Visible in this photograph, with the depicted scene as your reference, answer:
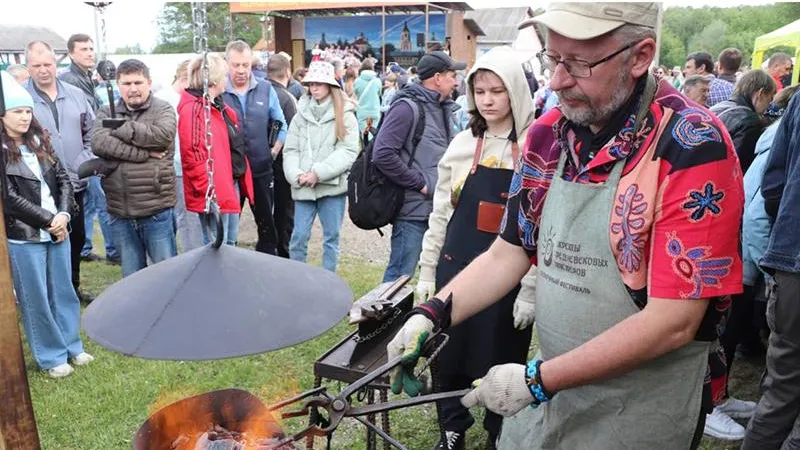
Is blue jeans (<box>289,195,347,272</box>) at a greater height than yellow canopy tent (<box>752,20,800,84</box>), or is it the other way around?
yellow canopy tent (<box>752,20,800,84</box>)

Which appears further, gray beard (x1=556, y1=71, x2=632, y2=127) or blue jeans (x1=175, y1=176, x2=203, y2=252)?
blue jeans (x1=175, y1=176, x2=203, y2=252)

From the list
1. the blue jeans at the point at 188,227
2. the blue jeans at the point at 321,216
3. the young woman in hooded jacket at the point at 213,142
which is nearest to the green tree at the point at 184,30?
the blue jeans at the point at 188,227

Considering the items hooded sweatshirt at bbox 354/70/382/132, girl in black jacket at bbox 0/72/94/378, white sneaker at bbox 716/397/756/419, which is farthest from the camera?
hooded sweatshirt at bbox 354/70/382/132

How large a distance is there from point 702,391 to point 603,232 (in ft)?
1.81

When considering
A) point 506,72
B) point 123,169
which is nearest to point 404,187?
point 506,72

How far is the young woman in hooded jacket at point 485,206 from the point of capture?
112 inches

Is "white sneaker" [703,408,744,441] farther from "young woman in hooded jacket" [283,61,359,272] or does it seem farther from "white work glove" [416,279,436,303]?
"young woman in hooded jacket" [283,61,359,272]

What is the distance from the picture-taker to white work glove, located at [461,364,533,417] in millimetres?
1655

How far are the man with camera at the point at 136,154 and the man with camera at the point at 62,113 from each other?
0.69 m

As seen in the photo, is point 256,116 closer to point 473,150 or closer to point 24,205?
point 24,205

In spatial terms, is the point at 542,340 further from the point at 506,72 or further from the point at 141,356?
the point at 506,72

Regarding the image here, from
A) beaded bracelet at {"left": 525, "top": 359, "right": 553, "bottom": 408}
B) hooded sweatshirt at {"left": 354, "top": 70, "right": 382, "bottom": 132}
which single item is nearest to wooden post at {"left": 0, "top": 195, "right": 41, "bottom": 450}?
beaded bracelet at {"left": 525, "top": 359, "right": 553, "bottom": 408}

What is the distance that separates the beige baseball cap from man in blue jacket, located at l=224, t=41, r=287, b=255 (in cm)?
392

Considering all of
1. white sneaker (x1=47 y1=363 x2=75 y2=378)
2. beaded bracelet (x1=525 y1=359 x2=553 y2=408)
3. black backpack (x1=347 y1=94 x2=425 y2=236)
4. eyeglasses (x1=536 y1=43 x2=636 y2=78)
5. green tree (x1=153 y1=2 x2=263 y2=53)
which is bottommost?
white sneaker (x1=47 y1=363 x2=75 y2=378)
